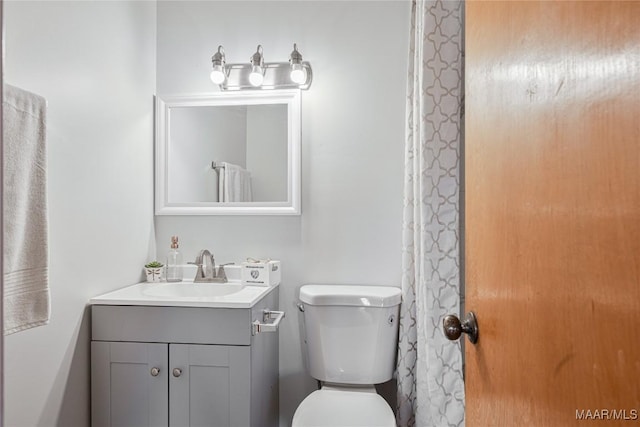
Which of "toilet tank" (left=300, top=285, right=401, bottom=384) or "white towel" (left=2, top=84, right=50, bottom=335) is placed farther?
"toilet tank" (left=300, top=285, right=401, bottom=384)

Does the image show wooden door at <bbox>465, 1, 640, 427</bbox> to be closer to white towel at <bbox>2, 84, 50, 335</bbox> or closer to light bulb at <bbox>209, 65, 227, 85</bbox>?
white towel at <bbox>2, 84, 50, 335</bbox>

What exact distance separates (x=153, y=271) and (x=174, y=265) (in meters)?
0.10

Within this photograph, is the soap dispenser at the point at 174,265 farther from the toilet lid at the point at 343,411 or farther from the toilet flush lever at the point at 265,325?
the toilet lid at the point at 343,411

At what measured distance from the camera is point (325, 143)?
196 cm

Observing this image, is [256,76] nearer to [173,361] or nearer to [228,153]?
[228,153]

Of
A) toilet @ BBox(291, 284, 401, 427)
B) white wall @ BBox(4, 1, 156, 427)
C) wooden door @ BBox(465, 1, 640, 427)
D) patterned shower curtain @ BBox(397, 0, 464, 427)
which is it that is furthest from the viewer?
toilet @ BBox(291, 284, 401, 427)

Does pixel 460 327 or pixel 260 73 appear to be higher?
pixel 260 73

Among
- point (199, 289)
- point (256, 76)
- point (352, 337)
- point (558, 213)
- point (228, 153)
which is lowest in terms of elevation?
point (352, 337)

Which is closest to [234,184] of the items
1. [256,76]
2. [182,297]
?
[256,76]

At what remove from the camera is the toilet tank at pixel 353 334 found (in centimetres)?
169

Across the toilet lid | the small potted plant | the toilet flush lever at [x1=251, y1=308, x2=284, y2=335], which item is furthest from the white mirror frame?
the toilet lid

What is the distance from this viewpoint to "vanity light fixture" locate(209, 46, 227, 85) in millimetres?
1896

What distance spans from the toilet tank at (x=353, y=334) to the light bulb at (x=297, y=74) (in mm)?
1003

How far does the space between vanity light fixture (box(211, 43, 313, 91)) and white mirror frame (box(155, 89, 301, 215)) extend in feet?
0.12
